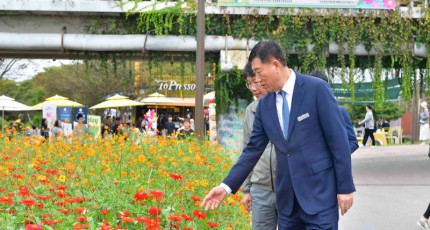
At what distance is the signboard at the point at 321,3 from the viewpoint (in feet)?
51.1

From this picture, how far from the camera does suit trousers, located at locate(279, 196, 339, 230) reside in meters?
4.23

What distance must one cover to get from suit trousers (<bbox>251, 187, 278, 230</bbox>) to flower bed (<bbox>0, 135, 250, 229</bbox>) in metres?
0.23

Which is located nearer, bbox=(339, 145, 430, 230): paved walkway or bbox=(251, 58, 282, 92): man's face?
bbox=(251, 58, 282, 92): man's face

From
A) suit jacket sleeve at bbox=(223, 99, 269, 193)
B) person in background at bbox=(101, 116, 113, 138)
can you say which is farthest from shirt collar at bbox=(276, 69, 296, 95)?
person in background at bbox=(101, 116, 113, 138)

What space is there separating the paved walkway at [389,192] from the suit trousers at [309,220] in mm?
5684

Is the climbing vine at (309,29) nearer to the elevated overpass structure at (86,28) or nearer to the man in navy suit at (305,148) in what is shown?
the elevated overpass structure at (86,28)

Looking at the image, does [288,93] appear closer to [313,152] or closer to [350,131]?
[313,152]

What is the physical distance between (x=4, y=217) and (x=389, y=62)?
13849 millimetres

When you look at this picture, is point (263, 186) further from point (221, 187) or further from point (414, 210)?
point (414, 210)

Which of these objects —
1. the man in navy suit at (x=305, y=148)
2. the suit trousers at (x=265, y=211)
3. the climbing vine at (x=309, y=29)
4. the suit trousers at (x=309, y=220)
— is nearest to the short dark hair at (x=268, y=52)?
the man in navy suit at (x=305, y=148)

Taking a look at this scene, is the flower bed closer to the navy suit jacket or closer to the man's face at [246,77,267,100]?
the navy suit jacket

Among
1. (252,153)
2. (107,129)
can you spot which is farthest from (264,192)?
(107,129)

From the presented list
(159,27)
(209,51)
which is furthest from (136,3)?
(209,51)

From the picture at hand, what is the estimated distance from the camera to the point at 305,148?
4285 mm
